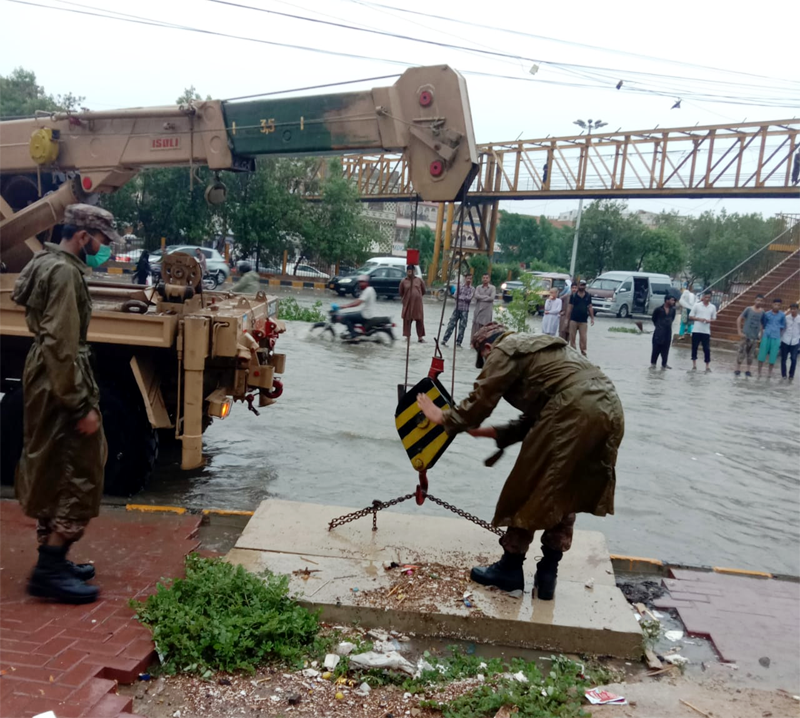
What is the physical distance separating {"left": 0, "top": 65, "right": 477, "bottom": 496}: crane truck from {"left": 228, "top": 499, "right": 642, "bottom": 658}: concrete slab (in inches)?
42.1

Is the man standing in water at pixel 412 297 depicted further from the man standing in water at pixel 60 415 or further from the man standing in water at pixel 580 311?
the man standing in water at pixel 60 415

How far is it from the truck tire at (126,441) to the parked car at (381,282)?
22.4m

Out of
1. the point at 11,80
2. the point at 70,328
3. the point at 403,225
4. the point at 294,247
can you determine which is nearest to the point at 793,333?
the point at 70,328

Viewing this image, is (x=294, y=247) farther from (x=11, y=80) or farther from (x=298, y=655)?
(x=298, y=655)

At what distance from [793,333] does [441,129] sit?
45.4 ft

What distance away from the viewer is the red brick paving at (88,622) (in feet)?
9.41

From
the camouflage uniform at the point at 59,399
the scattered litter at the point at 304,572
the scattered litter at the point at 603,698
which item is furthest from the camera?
the scattered litter at the point at 304,572

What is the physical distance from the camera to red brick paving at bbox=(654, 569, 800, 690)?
388cm

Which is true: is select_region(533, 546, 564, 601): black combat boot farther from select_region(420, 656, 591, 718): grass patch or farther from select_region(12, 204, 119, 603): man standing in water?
select_region(12, 204, 119, 603): man standing in water

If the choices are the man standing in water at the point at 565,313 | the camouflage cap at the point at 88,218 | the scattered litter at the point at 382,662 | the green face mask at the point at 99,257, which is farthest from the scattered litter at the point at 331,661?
the man standing in water at the point at 565,313

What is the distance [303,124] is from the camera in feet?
19.0

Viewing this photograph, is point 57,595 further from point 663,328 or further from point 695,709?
point 663,328

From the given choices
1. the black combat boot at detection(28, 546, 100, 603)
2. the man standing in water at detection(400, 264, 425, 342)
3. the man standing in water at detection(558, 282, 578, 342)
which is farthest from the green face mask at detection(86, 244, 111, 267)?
the man standing in water at detection(558, 282, 578, 342)

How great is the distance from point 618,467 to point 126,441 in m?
4.75
